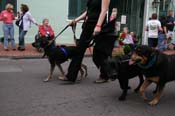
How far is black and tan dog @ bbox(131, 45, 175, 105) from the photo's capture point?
6.61m

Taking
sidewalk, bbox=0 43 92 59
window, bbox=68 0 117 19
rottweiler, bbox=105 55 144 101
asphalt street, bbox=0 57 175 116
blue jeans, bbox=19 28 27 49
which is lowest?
sidewalk, bbox=0 43 92 59

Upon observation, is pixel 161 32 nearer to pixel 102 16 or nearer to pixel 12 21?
pixel 12 21

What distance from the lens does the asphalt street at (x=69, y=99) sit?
21.3 ft

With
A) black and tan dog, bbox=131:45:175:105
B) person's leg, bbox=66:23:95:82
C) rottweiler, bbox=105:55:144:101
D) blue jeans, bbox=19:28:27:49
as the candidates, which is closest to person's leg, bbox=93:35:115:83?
person's leg, bbox=66:23:95:82

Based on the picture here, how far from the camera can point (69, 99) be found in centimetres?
726

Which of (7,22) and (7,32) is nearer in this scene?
(7,22)

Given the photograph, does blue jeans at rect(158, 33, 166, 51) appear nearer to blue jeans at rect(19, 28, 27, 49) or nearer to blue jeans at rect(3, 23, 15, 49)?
blue jeans at rect(19, 28, 27, 49)

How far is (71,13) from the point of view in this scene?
1752 cm

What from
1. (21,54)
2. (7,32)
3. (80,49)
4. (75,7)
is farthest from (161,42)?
(80,49)

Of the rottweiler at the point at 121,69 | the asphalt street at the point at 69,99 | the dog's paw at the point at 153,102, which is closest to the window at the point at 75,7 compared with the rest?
the asphalt street at the point at 69,99

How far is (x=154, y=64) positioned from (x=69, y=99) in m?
1.66

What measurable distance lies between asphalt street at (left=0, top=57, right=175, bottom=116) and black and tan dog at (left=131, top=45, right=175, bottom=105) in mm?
505

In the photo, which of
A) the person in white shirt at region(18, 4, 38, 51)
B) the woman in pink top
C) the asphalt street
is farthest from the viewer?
the person in white shirt at region(18, 4, 38, 51)

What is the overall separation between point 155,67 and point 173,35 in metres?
12.1
